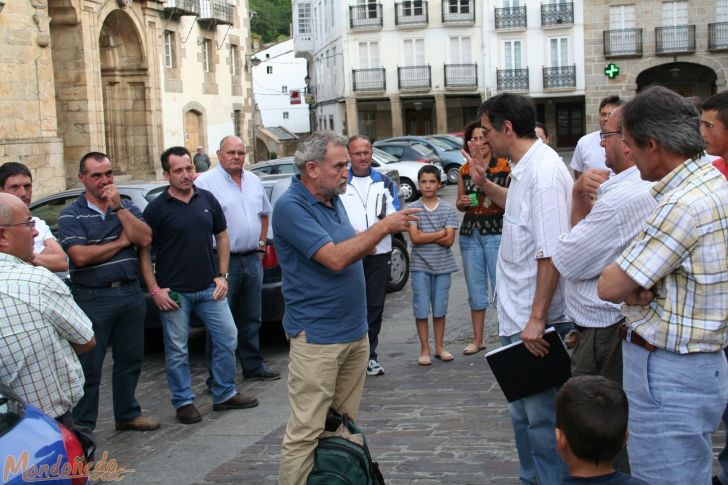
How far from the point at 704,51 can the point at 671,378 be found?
48.1m

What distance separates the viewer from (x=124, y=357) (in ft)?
22.1

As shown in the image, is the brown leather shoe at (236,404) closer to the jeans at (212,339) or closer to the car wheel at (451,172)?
the jeans at (212,339)

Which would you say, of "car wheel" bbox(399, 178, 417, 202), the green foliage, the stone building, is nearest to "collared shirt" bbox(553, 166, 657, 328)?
the stone building

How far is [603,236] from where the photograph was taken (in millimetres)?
3859

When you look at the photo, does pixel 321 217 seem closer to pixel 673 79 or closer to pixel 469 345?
pixel 469 345

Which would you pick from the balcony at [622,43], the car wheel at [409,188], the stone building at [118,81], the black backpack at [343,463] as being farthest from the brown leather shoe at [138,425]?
the balcony at [622,43]

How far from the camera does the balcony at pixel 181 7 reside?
30.3 metres

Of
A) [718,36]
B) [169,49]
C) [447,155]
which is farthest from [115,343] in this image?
[718,36]

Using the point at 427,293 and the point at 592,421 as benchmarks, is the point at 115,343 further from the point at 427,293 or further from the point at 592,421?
the point at 592,421

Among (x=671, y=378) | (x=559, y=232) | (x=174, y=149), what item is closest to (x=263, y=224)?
(x=174, y=149)

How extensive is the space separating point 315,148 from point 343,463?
1.60m

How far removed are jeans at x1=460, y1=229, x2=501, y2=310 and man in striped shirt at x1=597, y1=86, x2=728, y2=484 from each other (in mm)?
4880

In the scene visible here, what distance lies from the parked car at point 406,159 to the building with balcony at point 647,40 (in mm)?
21264

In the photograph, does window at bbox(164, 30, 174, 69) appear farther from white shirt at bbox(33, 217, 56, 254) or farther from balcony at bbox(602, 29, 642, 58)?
white shirt at bbox(33, 217, 56, 254)
